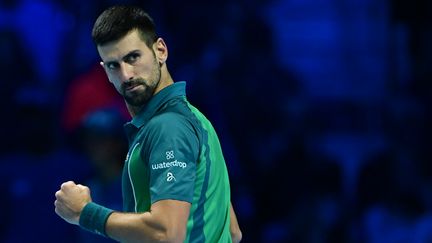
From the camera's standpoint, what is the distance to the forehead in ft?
10.1

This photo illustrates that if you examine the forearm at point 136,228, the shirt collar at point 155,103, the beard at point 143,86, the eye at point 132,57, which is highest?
the eye at point 132,57

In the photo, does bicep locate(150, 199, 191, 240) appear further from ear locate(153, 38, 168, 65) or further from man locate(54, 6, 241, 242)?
ear locate(153, 38, 168, 65)

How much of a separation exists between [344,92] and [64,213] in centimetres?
395

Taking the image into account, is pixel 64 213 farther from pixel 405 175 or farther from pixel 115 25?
pixel 405 175

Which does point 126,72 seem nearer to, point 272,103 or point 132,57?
point 132,57

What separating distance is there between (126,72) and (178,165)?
1.24 feet

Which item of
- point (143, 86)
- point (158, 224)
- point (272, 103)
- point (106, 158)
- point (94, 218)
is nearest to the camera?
point (158, 224)

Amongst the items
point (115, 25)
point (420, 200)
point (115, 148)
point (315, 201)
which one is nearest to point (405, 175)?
point (420, 200)

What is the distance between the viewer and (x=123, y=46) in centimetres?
307

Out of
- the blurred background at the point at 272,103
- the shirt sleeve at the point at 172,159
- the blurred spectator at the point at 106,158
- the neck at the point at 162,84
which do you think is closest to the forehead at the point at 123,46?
the neck at the point at 162,84

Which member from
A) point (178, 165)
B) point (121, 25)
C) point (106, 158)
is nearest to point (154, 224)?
point (178, 165)

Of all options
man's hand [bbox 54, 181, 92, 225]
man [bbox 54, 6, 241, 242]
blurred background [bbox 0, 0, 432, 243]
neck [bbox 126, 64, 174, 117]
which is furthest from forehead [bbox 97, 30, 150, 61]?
blurred background [bbox 0, 0, 432, 243]

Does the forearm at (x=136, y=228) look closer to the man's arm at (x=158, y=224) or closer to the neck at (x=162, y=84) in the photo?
the man's arm at (x=158, y=224)

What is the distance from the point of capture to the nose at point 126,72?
3062 mm
